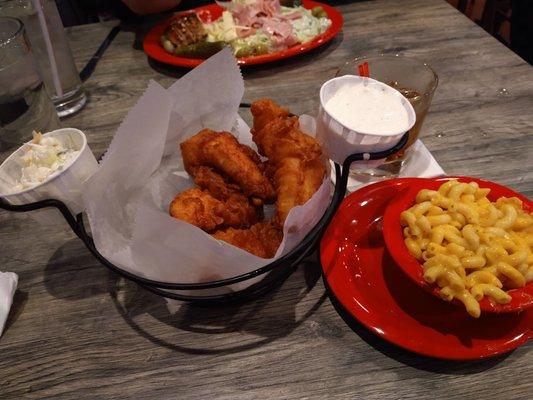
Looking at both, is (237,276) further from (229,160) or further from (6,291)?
(6,291)

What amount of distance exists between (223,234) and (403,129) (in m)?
0.46

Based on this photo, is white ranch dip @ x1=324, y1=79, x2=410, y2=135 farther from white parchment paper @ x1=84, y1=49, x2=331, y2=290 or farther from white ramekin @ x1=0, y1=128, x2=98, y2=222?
white ramekin @ x1=0, y1=128, x2=98, y2=222

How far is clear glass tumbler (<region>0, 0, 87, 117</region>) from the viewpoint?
60.4 inches

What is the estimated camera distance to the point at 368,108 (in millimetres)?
1023

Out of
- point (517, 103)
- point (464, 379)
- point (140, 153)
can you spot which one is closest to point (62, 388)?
point (140, 153)

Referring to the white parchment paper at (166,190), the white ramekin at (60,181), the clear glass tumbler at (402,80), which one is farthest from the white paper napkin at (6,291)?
the clear glass tumbler at (402,80)

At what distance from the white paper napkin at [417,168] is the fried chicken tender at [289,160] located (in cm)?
31

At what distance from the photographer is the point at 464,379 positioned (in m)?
0.80

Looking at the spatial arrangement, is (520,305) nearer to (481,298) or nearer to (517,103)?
(481,298)

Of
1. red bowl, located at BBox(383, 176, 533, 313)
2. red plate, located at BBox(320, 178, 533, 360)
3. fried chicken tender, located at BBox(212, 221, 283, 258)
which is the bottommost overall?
red plate, located at BBox(320, 178, 533, 360)

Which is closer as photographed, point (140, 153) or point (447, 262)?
point (447, 262)

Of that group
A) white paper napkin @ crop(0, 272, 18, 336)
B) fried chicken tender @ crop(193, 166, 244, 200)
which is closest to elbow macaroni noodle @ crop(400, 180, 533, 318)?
fried chicken tender @ crop(193, 166, 244, 200)

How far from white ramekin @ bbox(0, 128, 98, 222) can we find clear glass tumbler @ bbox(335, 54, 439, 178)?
77cm

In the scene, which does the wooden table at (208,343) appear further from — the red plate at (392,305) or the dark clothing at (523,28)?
the dark clothing at (523,28)
